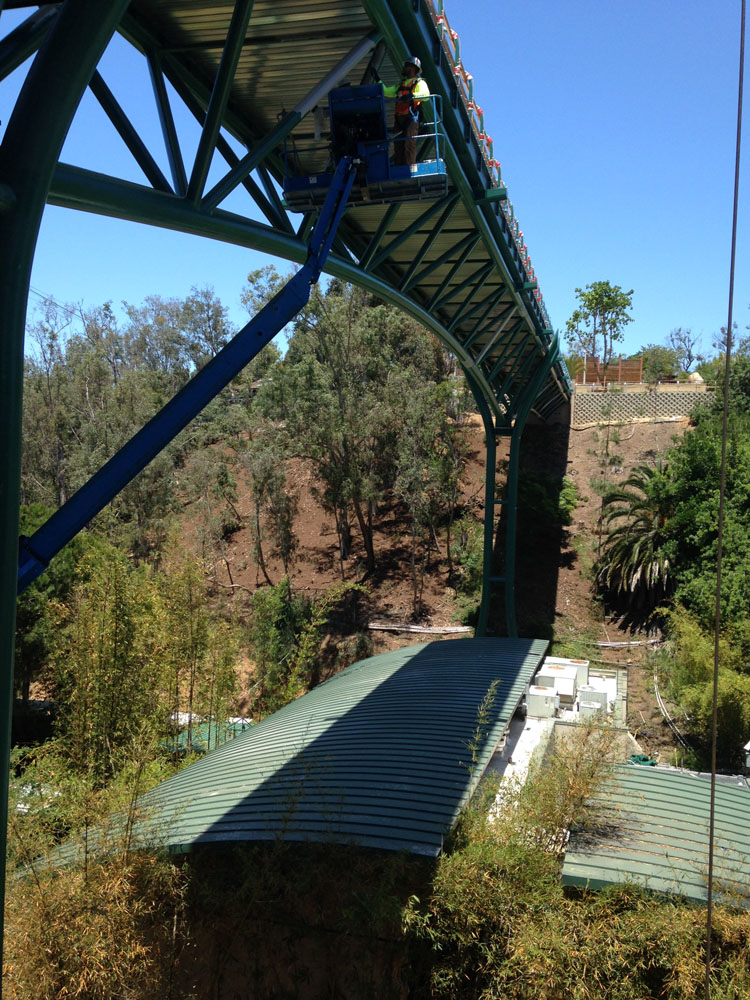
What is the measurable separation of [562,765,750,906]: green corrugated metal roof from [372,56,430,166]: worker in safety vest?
6583 millimetres

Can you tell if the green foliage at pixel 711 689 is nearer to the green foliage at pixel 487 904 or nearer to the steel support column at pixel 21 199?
the green foliage at pixel 487 904

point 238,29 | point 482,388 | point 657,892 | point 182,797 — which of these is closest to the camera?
point 238,29

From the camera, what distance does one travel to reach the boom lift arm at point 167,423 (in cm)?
401

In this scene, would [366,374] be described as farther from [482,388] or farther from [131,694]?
[131,694]

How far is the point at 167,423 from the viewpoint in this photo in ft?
15.2

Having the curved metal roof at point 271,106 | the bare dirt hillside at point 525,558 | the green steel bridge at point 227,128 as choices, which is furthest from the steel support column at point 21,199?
the bare dirt hillside at point 525,558

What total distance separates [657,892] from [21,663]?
16728 mm

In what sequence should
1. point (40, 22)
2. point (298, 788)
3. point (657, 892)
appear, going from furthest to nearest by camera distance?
point (298, 788) < point (657, 892) < point (40, 22)

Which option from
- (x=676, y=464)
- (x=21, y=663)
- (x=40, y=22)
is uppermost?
(x=40, y=22)

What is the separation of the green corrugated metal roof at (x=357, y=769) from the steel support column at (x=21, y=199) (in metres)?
3.58

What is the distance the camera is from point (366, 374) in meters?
24.1

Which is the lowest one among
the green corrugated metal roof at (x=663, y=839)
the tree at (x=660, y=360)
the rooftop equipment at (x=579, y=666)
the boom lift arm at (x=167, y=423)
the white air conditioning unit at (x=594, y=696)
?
the rooftop equipment at (x=579, y=666)

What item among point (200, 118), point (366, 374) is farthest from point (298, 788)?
point (366, 374)

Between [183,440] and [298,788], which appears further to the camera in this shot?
[183,440]
